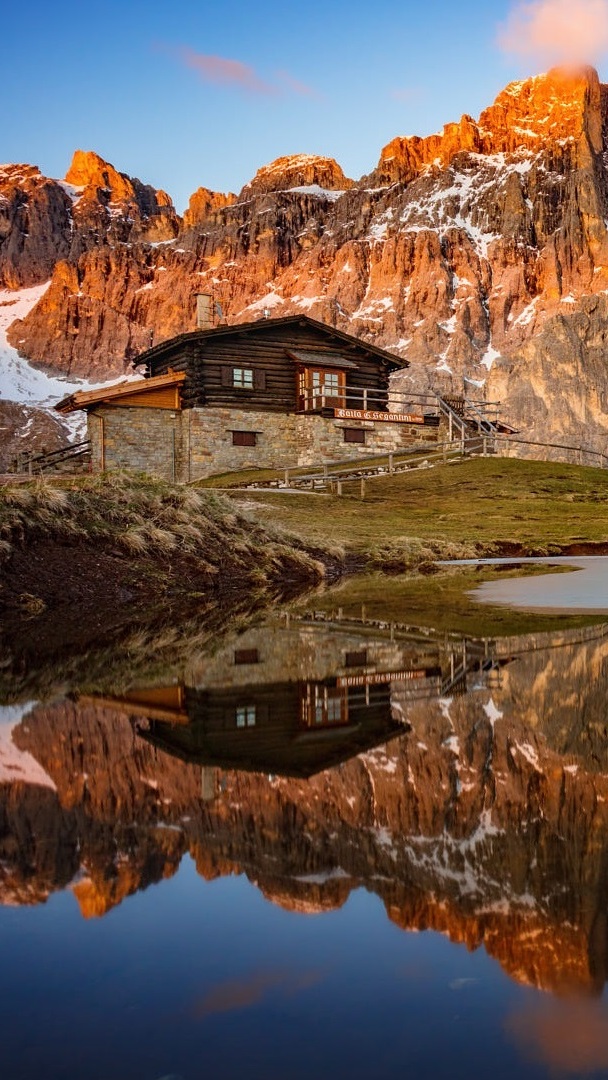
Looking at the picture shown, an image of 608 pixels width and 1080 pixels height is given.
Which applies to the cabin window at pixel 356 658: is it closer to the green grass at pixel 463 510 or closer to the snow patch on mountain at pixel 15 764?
the snow patch on mountain at pixel 15 764

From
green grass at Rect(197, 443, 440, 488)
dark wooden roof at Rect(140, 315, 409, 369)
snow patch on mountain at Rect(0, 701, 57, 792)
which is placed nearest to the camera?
snow patch on mountain at Rect(0, 701, 57, 792)

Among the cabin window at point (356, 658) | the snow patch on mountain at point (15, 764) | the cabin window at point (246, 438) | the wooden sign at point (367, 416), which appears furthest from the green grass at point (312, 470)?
the snow patch on mountain at point (15, 764)

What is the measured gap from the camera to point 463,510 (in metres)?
31.1

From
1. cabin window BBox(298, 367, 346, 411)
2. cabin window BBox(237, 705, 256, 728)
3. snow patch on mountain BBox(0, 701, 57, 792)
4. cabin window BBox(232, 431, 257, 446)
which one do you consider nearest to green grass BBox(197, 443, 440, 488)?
cabin window BBox(232, 431, 257, 446)

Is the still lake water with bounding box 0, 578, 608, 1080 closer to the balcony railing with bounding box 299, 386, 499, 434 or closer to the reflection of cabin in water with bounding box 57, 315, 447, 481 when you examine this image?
the reflection of cabin in water with bounding box 57, 315, 447, 481

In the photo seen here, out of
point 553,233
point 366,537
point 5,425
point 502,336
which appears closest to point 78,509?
point 366,537

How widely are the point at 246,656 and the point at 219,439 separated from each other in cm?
3839

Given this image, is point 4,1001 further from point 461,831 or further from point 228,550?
point 228,550

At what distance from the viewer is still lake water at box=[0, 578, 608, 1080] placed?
2.45 meters

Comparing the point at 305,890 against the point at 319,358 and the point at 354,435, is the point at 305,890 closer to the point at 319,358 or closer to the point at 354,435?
the point at 354,435

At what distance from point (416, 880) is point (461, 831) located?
514mm

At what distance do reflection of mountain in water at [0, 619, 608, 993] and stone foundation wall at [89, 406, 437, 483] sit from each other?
37.0 m

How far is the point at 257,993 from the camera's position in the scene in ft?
8.76

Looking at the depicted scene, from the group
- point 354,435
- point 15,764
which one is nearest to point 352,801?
point 15,764
